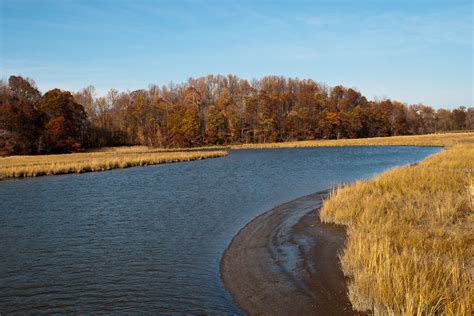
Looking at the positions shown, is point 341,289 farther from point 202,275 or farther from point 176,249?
point 176,249

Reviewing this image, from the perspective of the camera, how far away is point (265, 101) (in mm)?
99938

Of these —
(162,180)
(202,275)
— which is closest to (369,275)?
(202,275)

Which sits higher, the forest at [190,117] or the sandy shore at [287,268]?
the forest at [190,117]

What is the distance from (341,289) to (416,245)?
2153 mm

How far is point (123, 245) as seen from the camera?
38.3ft

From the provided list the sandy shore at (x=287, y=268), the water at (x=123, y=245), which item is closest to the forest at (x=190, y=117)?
the water at (x=123, y=245)

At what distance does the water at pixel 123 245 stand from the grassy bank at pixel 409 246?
274cm

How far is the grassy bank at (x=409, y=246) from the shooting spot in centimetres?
→ 594

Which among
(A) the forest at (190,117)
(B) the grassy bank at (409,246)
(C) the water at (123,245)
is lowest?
(C) the water at (123,245)

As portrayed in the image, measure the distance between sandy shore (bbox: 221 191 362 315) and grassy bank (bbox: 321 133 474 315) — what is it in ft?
1.40

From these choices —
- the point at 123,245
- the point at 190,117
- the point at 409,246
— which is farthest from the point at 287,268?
the point at 190,117

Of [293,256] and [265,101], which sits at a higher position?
[265,101]

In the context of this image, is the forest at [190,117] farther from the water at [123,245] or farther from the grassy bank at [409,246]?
the grassy bank at [409,246]

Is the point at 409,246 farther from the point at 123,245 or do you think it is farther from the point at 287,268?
the point at 123,245
